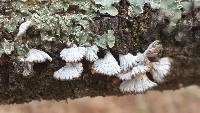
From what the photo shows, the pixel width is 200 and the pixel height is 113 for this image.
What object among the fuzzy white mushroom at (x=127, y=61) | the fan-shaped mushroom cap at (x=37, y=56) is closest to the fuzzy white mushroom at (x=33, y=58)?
the fan-shaped mushroom cap at (x=37, y=56)

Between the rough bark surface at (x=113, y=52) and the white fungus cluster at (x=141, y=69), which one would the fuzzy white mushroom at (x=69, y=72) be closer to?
the rough bark surface at (x=113, y=52)

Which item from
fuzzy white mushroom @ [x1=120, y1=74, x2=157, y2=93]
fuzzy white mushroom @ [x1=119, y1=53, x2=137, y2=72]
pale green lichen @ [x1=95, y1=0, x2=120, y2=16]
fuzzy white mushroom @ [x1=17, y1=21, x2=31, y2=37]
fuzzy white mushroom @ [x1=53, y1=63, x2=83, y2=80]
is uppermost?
pale green lichen @ [x1=95, y1=0, x2=120, y2=16]

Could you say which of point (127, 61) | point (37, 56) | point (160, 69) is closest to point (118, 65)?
point (127, 61)

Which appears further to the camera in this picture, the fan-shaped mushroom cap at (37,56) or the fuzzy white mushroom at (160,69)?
the fuzzy white mushroom at (160,69)

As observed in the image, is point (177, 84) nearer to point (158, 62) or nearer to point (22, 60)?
point (158, 62)

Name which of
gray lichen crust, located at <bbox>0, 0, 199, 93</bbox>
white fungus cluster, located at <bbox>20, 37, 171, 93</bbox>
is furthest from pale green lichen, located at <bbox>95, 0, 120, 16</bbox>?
white fungus cluster, located at <bbox>20, 37, 171, 93</bbox>

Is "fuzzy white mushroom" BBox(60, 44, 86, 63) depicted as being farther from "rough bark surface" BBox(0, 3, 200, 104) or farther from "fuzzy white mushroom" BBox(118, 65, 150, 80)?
"fuzzy white mushroom" BBox(118, 65, 150, 80)

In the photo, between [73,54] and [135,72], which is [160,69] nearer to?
[135,72]

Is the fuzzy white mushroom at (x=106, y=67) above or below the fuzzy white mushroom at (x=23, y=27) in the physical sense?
below
